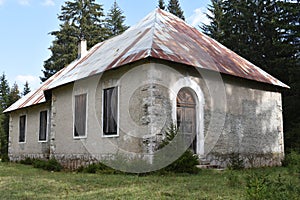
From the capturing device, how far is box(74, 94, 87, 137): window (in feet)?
42.2

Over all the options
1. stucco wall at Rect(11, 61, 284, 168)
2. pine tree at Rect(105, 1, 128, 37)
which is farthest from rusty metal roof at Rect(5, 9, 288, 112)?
pine tree at Rect(105, 1, 128, 37)

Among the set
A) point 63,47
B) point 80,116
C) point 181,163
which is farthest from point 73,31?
point 181,163

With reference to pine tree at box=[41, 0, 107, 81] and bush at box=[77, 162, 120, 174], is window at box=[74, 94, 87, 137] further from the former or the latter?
pine tree at box=[41, 0, 107, 81]

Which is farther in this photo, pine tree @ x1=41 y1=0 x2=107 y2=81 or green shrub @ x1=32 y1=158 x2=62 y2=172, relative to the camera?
pine tree @ x1=41 y1=0 x2=107 y2=81

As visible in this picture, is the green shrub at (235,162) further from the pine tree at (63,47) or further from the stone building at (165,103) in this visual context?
the pine tree at (63,47)

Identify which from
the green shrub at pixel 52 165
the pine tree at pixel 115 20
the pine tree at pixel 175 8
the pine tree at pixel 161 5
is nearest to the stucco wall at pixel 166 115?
the green shrub at pixel 52 165

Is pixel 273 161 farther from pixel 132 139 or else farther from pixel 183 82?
pixel 132 139

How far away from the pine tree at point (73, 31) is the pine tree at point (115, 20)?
3.52m

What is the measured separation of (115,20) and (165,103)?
30160mm

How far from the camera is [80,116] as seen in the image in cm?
1310

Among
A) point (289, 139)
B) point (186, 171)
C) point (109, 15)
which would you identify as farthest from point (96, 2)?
point (186, 171)

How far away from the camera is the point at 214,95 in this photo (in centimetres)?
1199

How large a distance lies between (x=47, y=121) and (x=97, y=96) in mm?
5221

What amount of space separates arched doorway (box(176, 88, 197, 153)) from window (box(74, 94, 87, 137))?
361cm
